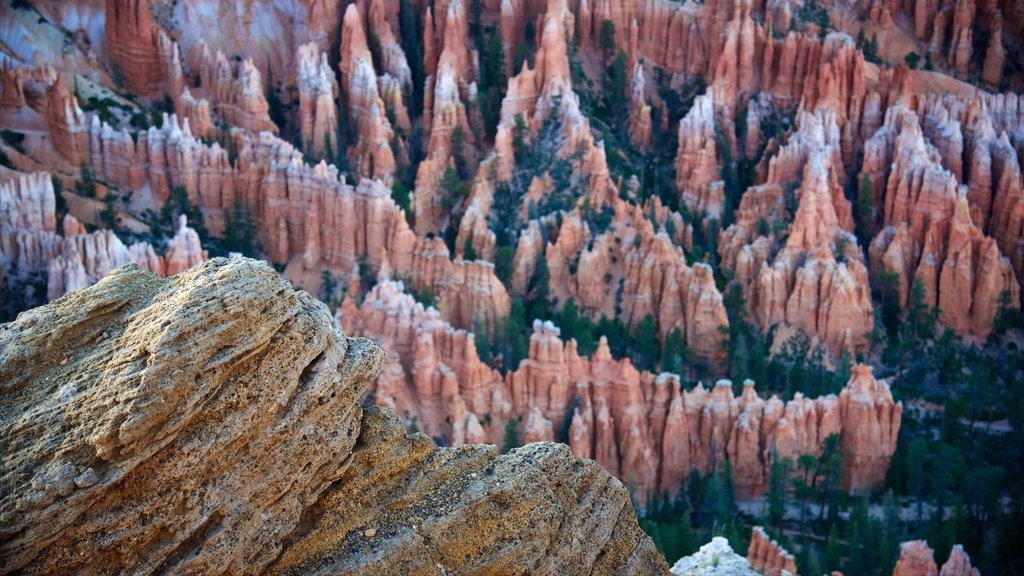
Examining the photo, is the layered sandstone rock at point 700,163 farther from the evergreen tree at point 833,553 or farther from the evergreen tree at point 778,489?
the evergreen tree at point 833,553

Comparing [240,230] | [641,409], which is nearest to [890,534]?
[641,409]

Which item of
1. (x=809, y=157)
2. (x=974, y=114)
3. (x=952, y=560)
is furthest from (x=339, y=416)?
(x=974, y=114)

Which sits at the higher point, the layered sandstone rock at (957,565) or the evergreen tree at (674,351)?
the layered sandstone rock at (957,565)

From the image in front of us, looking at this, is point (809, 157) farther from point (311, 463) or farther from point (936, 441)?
point (311, 463)

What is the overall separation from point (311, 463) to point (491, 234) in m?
44.5

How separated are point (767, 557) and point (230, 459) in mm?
26171

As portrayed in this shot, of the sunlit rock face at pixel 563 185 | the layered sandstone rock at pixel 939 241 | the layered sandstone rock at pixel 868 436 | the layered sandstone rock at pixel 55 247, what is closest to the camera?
the layered sandstone rock at pixel 55 247

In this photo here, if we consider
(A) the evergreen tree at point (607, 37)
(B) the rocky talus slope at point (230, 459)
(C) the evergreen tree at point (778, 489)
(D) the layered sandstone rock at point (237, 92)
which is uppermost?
(B) the rocky talus slope at point (230, 459)

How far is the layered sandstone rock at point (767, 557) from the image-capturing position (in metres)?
39.8

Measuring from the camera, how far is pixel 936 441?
176 feet

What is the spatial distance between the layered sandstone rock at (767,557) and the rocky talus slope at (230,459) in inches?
814

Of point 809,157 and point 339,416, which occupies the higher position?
point 339,416

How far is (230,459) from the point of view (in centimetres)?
1733

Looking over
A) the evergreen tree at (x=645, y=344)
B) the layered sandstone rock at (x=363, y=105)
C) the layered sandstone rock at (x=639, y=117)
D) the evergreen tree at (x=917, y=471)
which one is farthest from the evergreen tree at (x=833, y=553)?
the layered sandstone rock at (x=639, y=117)
